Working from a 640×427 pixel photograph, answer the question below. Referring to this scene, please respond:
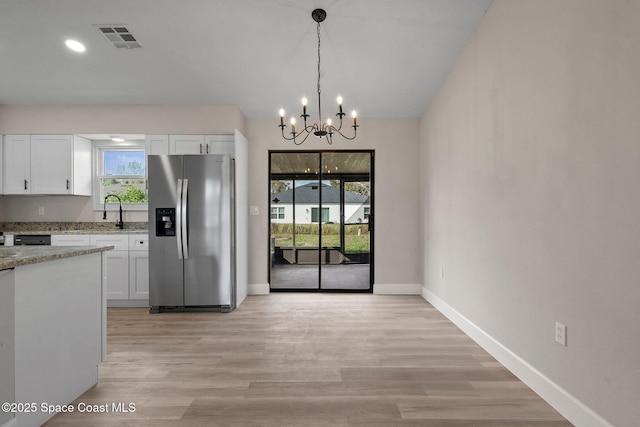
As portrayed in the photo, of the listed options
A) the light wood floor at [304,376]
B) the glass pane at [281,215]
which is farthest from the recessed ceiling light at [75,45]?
the light wood floor at [304,376]

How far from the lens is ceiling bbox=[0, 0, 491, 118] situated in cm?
299

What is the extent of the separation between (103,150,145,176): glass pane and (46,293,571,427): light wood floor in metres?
2.12

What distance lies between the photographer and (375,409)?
6.31ft

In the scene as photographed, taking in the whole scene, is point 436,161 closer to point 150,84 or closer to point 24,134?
point 150,84

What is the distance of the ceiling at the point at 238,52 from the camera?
299cm

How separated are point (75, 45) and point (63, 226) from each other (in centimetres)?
246

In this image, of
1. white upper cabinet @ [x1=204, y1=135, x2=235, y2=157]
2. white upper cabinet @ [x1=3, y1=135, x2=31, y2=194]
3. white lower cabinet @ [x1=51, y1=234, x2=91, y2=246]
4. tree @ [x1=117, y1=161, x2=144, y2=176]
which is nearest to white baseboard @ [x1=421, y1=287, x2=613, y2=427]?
white upper cabinet @ [x1=204, y1=135, x2=235, y2=157]

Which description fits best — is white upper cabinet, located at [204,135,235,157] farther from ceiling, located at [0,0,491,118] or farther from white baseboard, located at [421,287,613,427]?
white baseboard, located at [421,287,613,427]

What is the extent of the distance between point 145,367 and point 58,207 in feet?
11.0

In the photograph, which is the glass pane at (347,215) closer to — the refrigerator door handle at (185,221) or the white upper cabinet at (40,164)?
the refrigerator door handle at (185,221)

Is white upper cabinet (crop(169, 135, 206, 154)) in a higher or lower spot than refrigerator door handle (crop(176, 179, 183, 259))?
higher

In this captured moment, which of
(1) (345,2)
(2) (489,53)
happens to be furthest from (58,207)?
(2) (489,53)

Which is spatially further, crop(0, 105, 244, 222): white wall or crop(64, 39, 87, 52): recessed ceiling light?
crop(0, 105, 244, 222): white wall

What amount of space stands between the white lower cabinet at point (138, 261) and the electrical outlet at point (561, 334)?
415 centimetres
